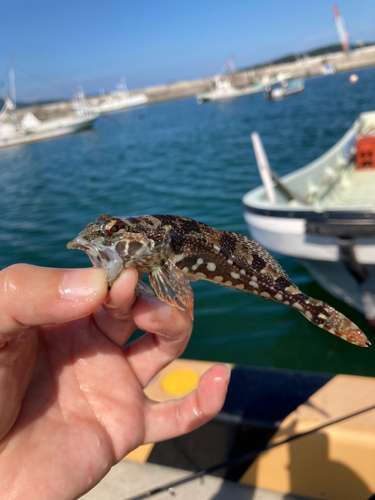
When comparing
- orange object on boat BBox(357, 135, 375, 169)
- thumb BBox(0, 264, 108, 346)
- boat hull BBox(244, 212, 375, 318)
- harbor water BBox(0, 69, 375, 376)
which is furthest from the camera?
orange object on boat BBox(357, 135, 375, 169)

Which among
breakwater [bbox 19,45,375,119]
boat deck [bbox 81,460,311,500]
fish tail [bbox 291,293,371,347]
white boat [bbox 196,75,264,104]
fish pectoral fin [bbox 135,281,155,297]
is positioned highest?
breakwater [bbox 19,45,375,119]

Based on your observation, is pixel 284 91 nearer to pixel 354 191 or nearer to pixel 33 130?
pixel 33 130

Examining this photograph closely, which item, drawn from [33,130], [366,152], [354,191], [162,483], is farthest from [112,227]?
[33,130]

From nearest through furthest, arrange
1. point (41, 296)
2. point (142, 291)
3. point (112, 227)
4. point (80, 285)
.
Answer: point (41, 296) → point (80, 285) → point (112, 227) → point (142, 291)

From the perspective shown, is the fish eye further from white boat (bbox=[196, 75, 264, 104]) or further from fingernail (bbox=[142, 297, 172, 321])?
white boat (bbox=[196, 75, 264, 104])

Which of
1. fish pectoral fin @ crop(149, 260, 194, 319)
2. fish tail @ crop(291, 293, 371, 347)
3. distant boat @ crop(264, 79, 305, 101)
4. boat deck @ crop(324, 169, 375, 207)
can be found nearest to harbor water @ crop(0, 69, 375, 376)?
boat deck @ crop(324, 169, 375, 207)

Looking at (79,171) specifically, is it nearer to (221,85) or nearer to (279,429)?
(279,429)

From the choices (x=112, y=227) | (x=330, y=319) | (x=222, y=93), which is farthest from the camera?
(x=222, y=93)
